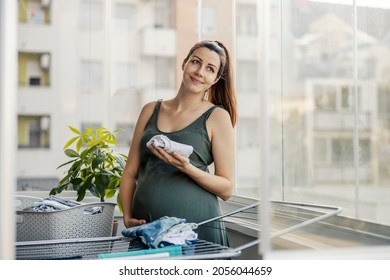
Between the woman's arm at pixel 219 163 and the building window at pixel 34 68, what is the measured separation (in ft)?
7.83

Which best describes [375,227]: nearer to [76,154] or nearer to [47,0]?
[76,154]

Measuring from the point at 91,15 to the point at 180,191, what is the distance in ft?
7.07

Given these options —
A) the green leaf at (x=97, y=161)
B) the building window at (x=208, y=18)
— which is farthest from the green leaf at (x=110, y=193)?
the building window at (x=208, y=18)

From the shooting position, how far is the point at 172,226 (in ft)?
6.10

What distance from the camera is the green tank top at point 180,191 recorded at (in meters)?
2.11

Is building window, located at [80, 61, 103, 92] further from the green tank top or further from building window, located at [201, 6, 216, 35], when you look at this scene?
the green tank top

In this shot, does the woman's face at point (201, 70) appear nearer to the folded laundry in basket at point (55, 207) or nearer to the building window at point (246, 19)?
the folded laundry in basket at point (55, 207)

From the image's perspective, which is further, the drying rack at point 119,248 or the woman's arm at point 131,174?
the woman's arm at point 131,174

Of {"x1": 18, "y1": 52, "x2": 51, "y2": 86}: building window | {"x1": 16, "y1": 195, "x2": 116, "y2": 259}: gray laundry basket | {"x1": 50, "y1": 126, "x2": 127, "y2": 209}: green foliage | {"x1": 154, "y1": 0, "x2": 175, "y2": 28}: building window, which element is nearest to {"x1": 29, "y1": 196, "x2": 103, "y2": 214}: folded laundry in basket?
{"x1": 16, "y1": 195, "x2": 116, "y2": 259}: gray laundry basket

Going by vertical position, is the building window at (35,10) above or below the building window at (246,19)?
above

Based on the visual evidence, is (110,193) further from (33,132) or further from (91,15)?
(33,132)

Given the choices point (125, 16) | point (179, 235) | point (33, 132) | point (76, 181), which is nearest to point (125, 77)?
point (125, 16)

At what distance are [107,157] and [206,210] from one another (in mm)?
828
